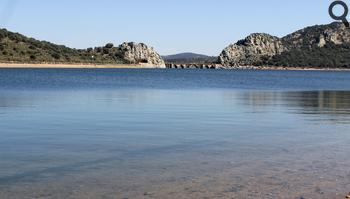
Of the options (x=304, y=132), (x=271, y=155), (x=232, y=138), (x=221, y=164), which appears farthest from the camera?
(x=304, y=132)

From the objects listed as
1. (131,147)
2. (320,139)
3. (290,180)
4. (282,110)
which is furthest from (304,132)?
(282,110)

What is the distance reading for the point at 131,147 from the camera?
1703 cm

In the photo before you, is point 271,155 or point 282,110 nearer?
point 271,155

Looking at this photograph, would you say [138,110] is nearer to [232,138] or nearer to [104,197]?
[232,138]

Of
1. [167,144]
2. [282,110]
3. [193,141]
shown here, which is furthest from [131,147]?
[282,110]

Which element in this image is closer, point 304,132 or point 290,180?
point 290,180

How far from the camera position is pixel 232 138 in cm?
1959

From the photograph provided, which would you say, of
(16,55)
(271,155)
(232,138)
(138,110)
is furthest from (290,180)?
(16,55)

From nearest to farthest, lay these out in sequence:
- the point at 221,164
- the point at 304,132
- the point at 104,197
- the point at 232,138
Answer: the point at 104,197, the point at 221,164, the point at 232,138, the point at 304,132

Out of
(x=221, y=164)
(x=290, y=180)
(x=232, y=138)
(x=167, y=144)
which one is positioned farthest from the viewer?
(x=232, y=138)

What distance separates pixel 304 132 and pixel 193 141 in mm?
5161

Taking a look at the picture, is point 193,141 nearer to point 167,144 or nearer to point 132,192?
point 167,144

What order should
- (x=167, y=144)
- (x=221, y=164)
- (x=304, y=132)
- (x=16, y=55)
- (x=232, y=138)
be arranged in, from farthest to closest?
(x=16, y=55) < (x=304, y=132) < (x=232, y=138) < (x=167, y=144) < (x=221, y=164)

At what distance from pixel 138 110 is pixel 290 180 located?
737 inches
